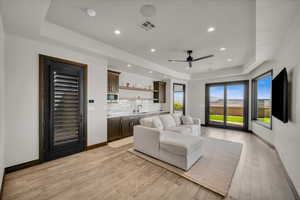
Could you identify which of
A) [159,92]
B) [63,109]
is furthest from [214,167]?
[159,92]

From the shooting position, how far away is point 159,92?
6320 millimetres

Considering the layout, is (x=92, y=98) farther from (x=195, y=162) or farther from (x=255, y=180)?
(x=255, y=180)

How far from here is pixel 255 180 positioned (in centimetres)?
212

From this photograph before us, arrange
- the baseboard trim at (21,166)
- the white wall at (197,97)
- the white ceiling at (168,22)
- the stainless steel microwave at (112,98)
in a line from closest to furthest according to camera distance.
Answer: the white ceiling at (168,22)
the baseboard trim at (21,166)
the stainless steel microwave at (112,98)
the white wall at (197,97)

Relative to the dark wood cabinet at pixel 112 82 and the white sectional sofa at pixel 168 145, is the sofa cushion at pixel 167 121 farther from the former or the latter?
the dark wood cabinet at pixel 112 82

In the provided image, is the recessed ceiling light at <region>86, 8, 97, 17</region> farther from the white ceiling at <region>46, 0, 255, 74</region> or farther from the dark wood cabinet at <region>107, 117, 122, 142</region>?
the dark wood cabinet at <region>107, 117, 122, 142</region>

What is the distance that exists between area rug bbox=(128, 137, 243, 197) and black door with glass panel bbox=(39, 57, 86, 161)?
4.95 ft

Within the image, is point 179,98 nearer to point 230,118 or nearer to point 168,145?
point 230,118

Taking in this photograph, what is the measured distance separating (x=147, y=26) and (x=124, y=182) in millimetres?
2976

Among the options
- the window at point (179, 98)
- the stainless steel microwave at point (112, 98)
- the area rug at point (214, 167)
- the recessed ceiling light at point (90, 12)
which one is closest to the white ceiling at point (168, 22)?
the recessed ceiling light at point (90, 12)

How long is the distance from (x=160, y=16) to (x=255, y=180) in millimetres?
3383

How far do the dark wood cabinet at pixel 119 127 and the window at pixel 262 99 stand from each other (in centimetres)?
482

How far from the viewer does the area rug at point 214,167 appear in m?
1.99

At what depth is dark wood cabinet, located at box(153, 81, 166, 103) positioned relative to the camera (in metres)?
6.36
